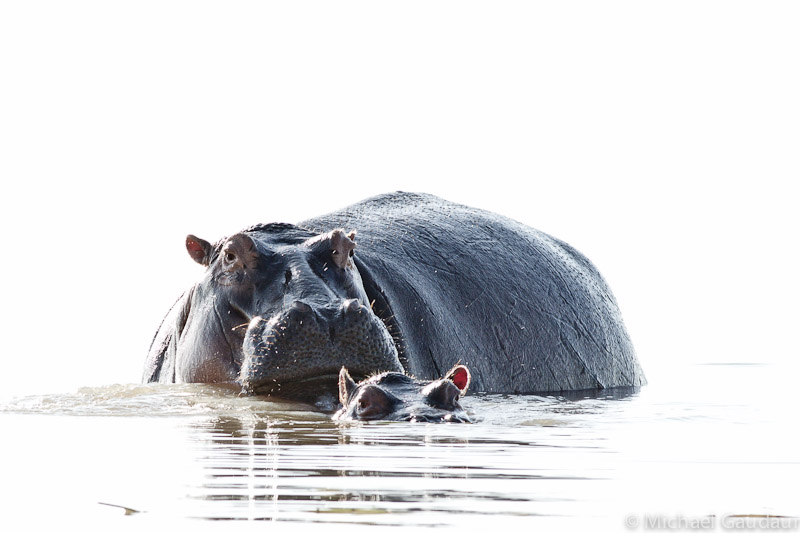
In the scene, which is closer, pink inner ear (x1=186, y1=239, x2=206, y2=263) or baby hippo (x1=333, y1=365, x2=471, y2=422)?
baby hippo (x1=333, y1=365, x2=471, y2=422)

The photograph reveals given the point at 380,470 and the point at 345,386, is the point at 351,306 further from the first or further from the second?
the point at 380,470

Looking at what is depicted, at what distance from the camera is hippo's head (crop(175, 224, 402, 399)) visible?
6629 millimetres

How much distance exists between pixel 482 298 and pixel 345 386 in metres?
3.41

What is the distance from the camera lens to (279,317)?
6.68 meters

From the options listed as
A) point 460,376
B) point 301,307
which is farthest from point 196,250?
point 460,376

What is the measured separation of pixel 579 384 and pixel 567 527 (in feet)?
23.4

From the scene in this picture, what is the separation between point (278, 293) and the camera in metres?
7.02

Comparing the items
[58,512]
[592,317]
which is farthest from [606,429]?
[592,317]

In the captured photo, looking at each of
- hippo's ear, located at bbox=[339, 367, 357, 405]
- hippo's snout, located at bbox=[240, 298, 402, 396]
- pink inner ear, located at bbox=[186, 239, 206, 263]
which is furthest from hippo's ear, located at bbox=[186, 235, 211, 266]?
hippo's ear, located at bbox=[339, 367, 357, 405]

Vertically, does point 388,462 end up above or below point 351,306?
below

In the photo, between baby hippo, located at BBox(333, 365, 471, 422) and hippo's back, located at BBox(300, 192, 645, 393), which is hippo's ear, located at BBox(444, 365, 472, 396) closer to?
baby hippo, located at BBox(333, 365, 471, 422)

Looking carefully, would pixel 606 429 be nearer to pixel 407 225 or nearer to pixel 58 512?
pixel 58 512

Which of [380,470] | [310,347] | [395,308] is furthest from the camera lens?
[395,308]

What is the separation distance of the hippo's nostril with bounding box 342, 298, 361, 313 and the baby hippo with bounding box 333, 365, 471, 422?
18.4 inches
